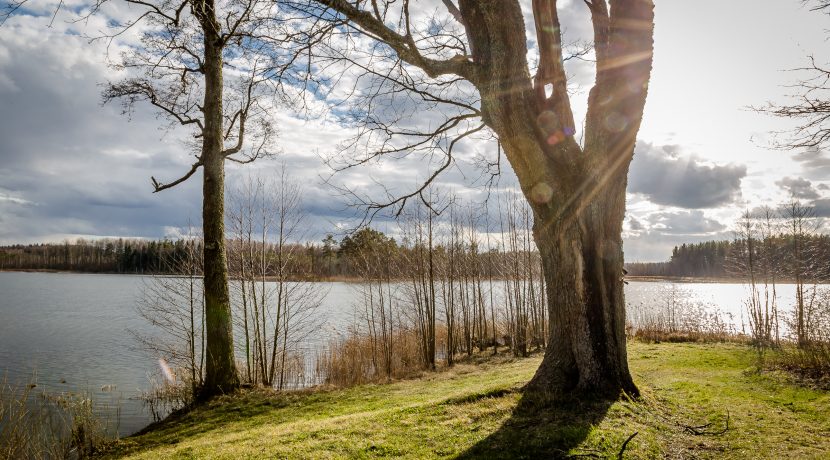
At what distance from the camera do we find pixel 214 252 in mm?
8891

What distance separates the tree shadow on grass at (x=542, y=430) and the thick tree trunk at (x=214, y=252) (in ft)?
20.6

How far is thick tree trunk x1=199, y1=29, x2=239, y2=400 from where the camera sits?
348 inches

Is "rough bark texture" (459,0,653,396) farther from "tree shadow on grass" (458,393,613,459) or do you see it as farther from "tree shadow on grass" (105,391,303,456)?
"tree shadow on grass" (105,391,303,456)

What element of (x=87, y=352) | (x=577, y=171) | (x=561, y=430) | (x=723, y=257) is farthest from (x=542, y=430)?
(x=723, y=257)

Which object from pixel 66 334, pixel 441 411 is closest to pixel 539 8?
pixel 441 411

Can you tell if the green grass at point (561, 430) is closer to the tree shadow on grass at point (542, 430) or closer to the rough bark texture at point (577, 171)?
the tree shadow on grass at point (542, 430)

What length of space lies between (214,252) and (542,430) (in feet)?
23.3

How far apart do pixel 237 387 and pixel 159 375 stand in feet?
25.1

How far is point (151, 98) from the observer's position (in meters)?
9.58

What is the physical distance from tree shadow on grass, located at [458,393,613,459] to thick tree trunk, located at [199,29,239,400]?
6290mm

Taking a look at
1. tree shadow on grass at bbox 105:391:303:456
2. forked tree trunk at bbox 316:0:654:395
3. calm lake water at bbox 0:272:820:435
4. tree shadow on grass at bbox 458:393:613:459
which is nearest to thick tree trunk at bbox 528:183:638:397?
forked tree trunk at bbox 316:0:654:395

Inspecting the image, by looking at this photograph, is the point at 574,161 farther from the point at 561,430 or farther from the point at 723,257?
the point at 723,257

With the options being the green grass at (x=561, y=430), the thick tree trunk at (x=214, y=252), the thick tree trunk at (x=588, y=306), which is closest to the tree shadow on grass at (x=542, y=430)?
the green grass at (x=561, y=430)

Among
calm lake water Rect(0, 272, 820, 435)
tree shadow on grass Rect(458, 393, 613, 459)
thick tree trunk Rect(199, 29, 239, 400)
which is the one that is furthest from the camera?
calm lake water Rect(0, 272, 820, 435)
